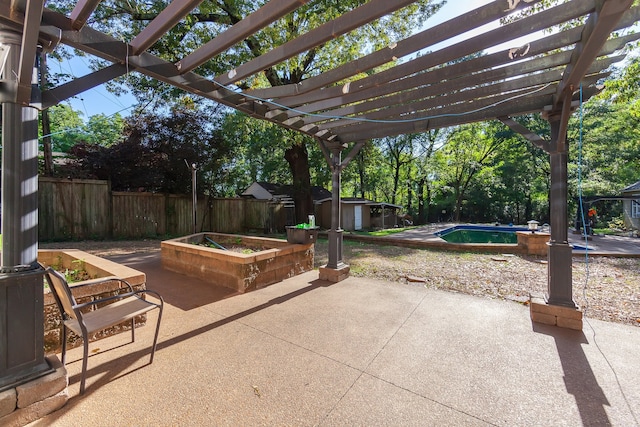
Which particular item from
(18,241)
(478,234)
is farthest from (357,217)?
(18,241)

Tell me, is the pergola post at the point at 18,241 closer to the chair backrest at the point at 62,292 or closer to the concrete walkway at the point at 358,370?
the chair backrest at the point at 62,292

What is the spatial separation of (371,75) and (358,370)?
2818mm

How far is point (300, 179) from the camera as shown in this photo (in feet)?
40.4

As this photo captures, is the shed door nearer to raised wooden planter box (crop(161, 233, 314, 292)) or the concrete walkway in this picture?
raised wooden planter box (crop(161, 233, 314, 292))

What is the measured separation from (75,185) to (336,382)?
10.3 meters

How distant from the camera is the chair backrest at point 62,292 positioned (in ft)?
6.14

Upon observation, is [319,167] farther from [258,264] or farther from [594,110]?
[594,110]

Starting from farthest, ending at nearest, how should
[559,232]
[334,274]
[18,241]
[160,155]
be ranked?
[160,155] → [334,274] → [559,232] → [18,241]

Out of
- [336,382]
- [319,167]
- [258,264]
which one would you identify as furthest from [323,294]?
[319,167]

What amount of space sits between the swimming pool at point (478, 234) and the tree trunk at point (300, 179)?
667cm

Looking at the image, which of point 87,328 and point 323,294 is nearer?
point 87,328

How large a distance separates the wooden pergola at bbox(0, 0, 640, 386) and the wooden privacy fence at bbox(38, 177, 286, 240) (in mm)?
8266

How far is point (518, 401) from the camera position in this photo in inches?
76.5

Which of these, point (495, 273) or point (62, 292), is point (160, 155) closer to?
point (62, 292)
